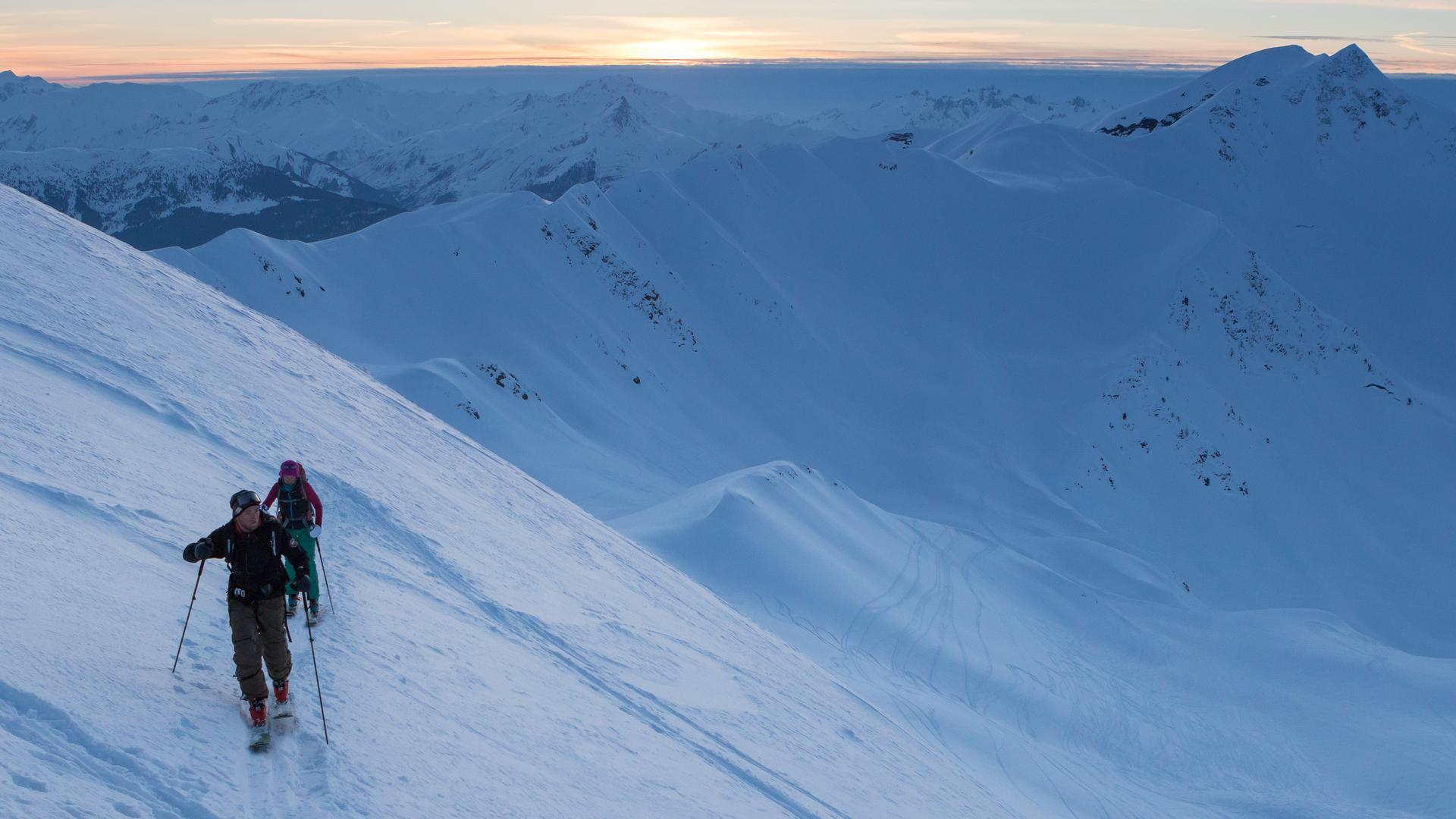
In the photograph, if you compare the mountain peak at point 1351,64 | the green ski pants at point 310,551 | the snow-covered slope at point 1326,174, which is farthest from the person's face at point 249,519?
the mountain peak at point 1351,64

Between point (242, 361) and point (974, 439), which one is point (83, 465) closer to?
point (242, 361)

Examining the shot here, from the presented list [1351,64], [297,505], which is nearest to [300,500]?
[297,505]

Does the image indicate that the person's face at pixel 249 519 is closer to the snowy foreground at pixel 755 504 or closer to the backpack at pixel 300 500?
the snowy foreground at pixel 755 504

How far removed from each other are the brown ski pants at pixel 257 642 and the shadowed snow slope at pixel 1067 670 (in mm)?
14686

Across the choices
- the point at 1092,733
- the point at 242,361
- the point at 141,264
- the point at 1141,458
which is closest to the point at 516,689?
the point at 242,361

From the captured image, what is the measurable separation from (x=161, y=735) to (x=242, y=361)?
12.9 m

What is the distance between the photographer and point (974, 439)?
70062mm

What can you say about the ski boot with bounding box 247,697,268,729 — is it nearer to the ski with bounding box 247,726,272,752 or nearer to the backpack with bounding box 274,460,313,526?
the ski with bounding box 247,726,272,752

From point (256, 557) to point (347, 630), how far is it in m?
2.70

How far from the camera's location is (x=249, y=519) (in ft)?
22.7

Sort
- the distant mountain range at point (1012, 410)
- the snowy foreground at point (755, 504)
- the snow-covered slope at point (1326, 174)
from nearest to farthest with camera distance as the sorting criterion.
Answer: the snowy foreground at point (755, 504)
the distant mountain range at point (1012, 410)
the snow-covered slope at point (1326, 174)

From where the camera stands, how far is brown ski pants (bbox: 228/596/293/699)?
22.9 ft

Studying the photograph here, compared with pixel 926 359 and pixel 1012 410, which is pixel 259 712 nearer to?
pixel 1012 410

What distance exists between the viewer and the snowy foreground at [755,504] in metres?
8.55
